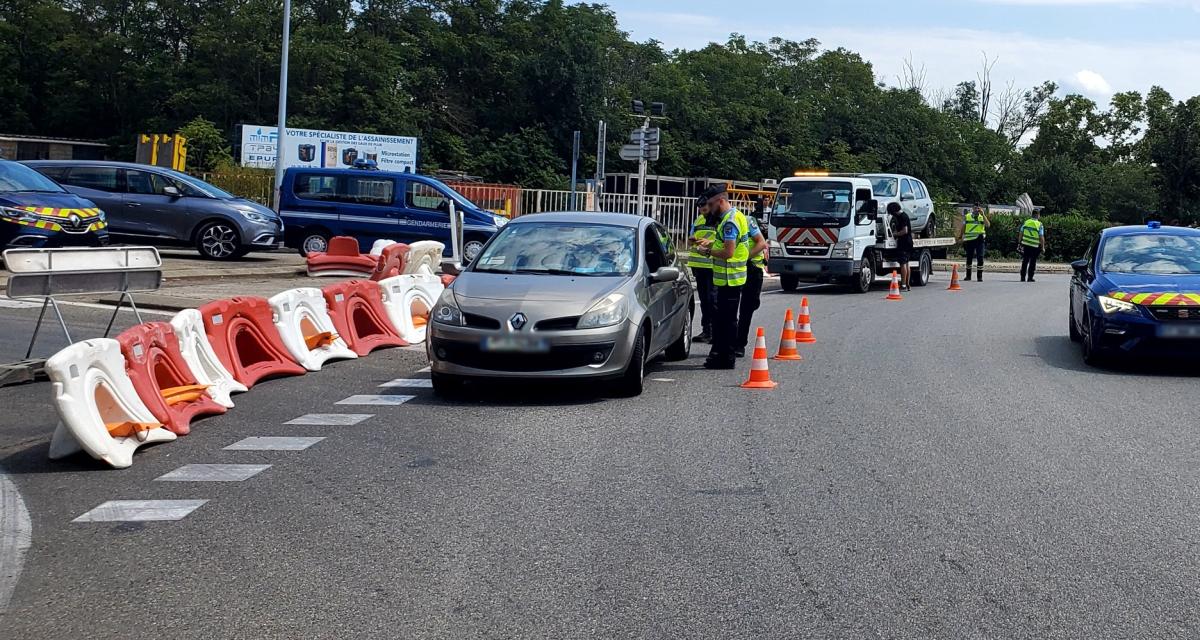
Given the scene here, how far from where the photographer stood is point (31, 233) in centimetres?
1847

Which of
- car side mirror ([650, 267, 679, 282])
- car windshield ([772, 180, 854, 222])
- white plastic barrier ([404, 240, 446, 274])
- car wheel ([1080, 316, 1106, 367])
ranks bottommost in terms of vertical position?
car wheel ([1080, 316, 1106, 367])

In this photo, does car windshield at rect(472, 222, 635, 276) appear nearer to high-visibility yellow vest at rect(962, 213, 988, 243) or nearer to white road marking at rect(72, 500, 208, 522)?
white road marking at rect(72, 500, 208, 522)

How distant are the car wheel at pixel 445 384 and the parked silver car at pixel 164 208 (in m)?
13.9

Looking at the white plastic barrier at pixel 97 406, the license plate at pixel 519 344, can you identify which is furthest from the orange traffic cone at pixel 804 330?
the white plastic barrier at pixel 97 406

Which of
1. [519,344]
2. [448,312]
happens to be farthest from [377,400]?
[519,344]

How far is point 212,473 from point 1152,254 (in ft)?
34.4

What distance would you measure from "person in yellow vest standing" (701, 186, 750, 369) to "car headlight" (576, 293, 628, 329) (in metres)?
2.09

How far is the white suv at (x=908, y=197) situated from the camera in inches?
1062

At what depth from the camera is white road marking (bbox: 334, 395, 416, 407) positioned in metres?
9.95

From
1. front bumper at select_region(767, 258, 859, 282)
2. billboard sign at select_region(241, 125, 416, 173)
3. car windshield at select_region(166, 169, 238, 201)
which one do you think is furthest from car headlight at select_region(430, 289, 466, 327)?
billboard sign at select_region(241, 125, 416, 173)

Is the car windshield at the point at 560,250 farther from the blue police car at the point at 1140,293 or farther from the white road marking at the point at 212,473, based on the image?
the blue police car at the point at 1140,293

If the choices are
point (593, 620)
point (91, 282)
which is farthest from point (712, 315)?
point (593, 620)

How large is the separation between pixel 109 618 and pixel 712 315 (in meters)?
9.48

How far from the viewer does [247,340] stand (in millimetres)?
10961
